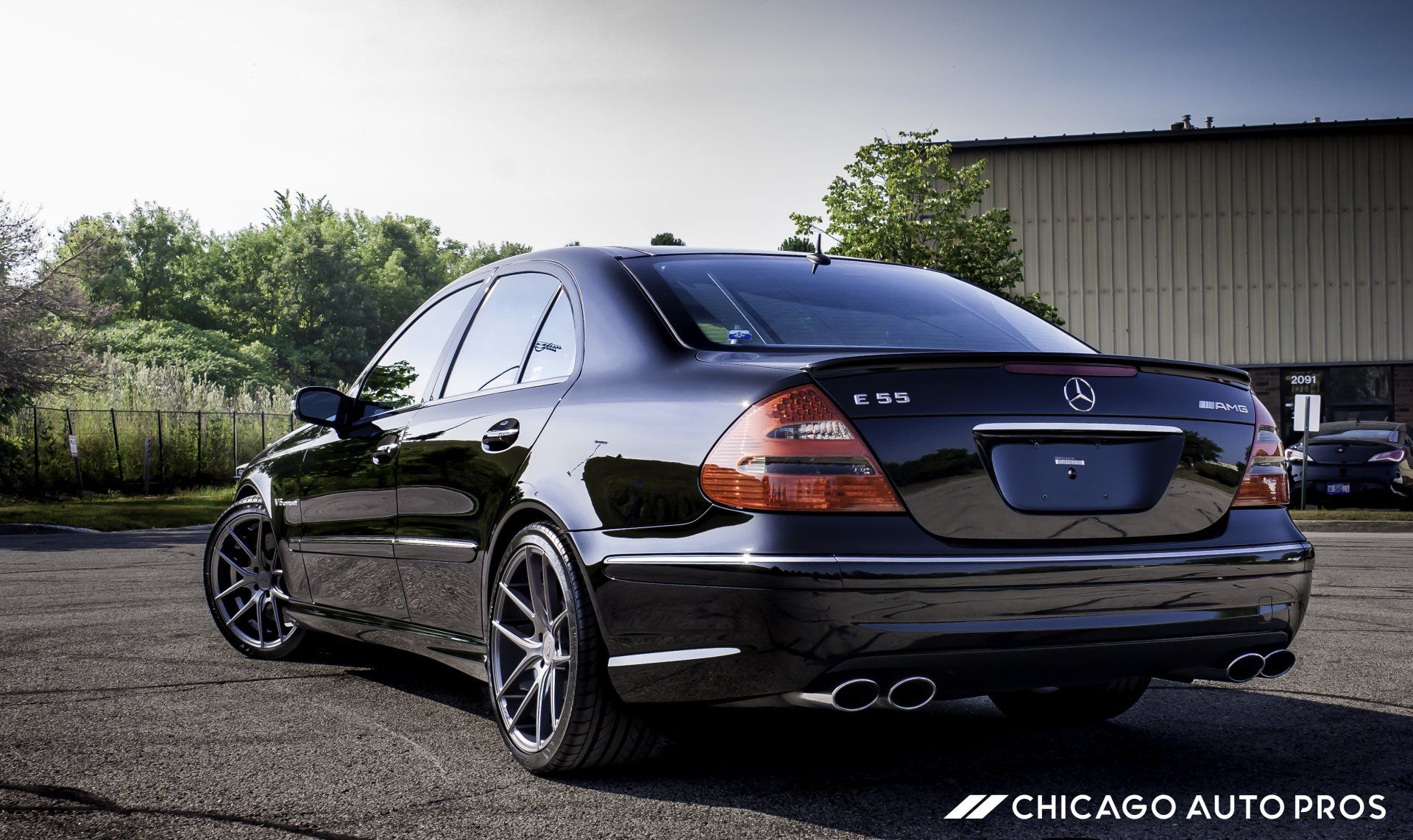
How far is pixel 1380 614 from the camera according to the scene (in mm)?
7652

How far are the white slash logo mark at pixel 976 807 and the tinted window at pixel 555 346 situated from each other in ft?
5.41

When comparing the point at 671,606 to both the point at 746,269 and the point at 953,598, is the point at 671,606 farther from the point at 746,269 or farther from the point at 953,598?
the point at 746,269

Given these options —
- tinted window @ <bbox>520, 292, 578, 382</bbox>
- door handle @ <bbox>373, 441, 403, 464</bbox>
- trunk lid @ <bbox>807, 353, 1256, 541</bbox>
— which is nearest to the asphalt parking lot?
trunk lid @ <bbox>807, 353, 1256, 541</bbox>

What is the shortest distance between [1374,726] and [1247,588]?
4.61 feet

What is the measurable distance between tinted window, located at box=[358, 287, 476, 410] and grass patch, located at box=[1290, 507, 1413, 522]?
15824 millimetres

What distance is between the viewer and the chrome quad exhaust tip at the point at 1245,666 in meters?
3.43

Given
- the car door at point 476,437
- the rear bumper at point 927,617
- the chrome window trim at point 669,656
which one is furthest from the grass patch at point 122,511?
the rear bumper at point 927,617

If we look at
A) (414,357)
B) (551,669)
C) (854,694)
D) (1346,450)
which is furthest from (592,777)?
(1346,450)

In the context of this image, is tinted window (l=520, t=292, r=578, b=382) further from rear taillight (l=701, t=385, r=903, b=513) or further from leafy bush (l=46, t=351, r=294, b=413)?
leafy bush (l=46, t=351, r=294, b=413)

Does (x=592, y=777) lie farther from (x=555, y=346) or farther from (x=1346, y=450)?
(x=1346, y=450)

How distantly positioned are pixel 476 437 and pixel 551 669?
863mm

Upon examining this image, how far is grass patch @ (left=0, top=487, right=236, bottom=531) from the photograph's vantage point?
66.7 feet

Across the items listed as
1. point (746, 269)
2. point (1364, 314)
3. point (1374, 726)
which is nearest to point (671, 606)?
point (746, 269)

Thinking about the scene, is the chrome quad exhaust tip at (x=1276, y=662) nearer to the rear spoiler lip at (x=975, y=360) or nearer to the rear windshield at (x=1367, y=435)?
the rear spoiler lip at (x=975, y=360)
